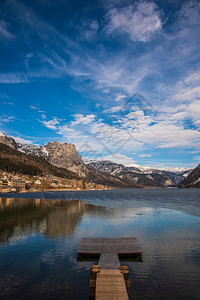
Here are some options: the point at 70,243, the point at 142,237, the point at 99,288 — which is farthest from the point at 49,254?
the point at 142,237

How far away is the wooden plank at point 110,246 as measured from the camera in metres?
27.7

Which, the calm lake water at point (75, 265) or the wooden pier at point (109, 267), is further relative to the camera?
the calm lake water at point (75, 265)

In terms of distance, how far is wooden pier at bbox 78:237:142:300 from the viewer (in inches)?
621

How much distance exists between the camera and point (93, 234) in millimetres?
39938

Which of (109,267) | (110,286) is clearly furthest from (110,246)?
(110,286)

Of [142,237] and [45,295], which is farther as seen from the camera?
[142,237]

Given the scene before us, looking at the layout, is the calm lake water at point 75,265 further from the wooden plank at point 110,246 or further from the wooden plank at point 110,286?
the wooden plank at point 110,286

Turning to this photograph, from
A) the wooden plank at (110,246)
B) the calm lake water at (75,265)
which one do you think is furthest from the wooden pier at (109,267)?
the calm lake water at (75,265)

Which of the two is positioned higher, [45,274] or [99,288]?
[99,288]

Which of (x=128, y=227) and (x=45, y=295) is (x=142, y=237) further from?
(x=45, y=295)

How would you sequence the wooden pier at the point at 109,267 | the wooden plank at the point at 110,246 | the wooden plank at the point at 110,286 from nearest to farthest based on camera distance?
1. the wooden plank at the point at 110,286
2. the wooden pier at the point at 109,267
3. the wooden plank at the point at 110,246

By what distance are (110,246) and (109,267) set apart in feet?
29.8

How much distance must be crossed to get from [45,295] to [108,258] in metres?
8.51

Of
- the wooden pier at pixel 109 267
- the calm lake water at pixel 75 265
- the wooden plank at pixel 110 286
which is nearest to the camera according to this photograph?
the wooden plank at pixel 110 286
